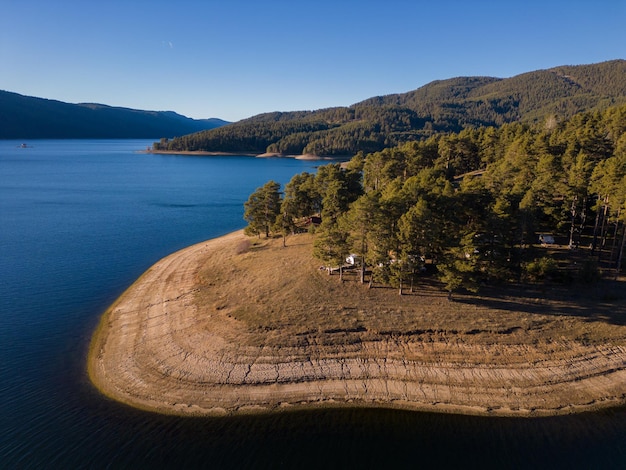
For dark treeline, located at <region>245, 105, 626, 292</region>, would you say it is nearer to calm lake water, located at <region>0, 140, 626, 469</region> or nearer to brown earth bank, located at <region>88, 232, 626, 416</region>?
brown earth bank, located at <region>88, 232, 626, 416</region>

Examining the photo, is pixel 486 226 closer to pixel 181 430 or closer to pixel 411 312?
pixel 411 312

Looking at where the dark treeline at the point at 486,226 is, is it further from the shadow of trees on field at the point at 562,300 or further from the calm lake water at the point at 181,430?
the calm lake water at the point at 181,430

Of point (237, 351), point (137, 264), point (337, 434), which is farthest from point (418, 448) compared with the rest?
point (137, 264)

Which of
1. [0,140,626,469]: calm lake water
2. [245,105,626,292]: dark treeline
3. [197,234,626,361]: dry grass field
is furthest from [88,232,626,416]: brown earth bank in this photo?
[245,105,626,292]: dark treeline

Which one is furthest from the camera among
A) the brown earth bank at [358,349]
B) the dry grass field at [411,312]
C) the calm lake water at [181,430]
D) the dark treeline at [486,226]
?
the dark treeline at [486,226]

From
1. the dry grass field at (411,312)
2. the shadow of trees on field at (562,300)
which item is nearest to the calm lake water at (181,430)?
the dry grass field at (411,312)

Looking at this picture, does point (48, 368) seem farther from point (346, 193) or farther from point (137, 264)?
point (346, 193)

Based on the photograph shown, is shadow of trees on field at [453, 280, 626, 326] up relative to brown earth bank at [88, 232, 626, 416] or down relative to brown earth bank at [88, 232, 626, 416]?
Answer: up

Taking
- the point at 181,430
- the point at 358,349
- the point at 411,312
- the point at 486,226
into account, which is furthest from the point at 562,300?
the point at 181,430
